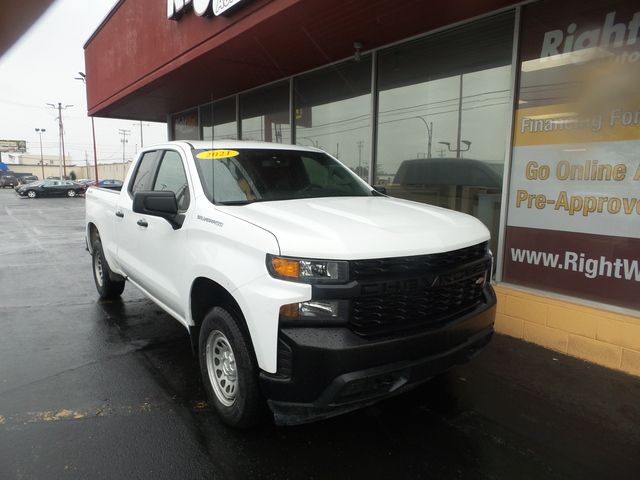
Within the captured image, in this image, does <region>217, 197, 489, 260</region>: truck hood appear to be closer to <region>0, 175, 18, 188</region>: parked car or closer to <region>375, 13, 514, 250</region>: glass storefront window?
<region>375, 13, 514, 250</region>: glass storefront window

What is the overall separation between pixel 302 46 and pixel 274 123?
2.76 metres

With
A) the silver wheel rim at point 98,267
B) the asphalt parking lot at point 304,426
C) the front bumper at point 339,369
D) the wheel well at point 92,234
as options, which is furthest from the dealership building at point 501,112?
the silver wheel rim at point 98,267

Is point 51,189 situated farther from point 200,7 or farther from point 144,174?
point 144,174

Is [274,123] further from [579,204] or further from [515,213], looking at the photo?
[579,204]

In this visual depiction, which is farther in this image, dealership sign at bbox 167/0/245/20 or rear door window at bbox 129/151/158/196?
dealership sign at bbox 167/0/245/20

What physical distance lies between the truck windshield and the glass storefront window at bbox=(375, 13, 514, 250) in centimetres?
185

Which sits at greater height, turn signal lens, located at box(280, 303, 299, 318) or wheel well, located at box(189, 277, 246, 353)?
turn signal lens, located at box(280, 303, 299, 318)

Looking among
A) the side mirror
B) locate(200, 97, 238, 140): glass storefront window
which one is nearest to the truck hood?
the side mirror

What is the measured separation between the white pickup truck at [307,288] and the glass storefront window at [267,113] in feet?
17.2

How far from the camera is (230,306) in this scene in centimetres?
293

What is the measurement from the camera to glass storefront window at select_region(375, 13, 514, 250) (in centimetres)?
527

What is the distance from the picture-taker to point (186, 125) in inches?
507

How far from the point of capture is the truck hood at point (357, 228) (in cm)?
257

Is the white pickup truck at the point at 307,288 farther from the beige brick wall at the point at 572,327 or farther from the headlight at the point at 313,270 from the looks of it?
the beige brick wall at the point at 572,327
